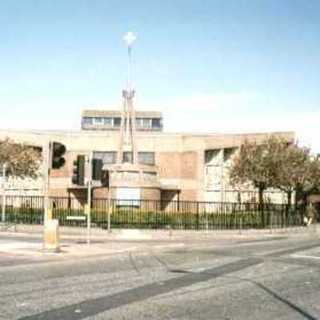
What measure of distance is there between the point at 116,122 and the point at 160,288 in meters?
115

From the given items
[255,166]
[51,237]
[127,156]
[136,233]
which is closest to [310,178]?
[255,166]

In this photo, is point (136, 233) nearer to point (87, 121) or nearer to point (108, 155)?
point (108, 155)

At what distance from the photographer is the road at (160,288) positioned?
36.3 feet

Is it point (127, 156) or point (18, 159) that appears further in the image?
point (127, 156)

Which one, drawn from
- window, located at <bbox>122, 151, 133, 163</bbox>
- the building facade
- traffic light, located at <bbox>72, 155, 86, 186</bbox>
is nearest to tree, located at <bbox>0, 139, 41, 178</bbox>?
window, located at <bbox>122, 151, 133, 163</bbox>

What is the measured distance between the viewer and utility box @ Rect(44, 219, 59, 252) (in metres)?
22.8

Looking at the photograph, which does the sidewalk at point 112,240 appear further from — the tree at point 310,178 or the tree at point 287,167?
the tree at point 310,178

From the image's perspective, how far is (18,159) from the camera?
192ft

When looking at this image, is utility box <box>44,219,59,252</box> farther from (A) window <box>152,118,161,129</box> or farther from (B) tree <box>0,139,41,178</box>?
(A) window <box>152,118,161,129</box>

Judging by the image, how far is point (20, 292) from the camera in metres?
13.0

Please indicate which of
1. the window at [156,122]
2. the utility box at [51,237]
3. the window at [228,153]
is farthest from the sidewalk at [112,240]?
the window at [156,122]

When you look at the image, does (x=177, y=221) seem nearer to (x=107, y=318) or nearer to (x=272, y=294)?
(x=272, y=294)

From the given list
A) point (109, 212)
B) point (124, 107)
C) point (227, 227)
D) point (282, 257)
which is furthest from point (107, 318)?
point (124, 107)

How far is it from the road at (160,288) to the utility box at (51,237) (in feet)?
4.70
